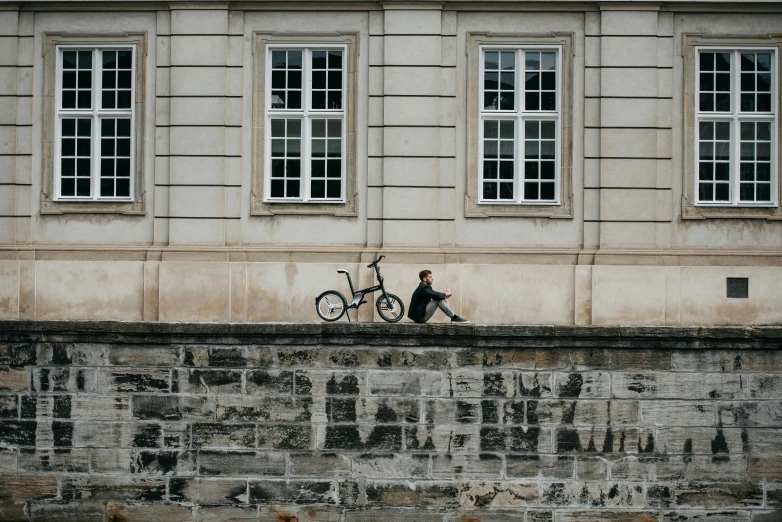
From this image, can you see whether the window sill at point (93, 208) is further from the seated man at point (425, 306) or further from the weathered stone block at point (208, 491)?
the weathered stone block at point (208, 491)

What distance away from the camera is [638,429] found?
14727mm

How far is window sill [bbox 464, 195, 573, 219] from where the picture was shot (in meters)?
23.0

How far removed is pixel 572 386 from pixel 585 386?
0.17m

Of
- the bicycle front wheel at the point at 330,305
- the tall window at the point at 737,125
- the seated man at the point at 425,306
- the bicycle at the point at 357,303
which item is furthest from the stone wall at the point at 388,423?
the tall window at the point at 737,125

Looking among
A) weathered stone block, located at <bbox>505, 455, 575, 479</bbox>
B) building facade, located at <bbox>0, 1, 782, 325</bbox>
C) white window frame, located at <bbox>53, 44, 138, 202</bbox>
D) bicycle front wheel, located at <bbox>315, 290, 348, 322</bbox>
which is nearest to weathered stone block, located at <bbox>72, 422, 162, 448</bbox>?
weathered stone block, located at <bbox>505, 455, 575, 479</bbox>

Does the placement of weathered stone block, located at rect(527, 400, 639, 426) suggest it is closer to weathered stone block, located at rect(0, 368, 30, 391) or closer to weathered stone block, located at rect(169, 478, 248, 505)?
weathered stone block, located at rect(169, 478, 248, 505)

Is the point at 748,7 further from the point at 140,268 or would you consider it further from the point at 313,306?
the point at 140,268

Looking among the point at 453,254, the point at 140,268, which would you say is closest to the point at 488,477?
the point at 453,254

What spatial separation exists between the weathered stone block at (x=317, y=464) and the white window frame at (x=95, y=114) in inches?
405

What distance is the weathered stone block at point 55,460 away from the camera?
15.1 meters

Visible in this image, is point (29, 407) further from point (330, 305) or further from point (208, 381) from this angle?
point (330, 305)

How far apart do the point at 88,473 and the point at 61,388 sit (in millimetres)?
1173

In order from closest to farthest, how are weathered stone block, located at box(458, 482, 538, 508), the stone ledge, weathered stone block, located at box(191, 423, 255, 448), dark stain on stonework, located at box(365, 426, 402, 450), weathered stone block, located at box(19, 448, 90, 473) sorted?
the stone ledge
weathered stone block, located at box(458, 482, 538, 508)
dark stain on stonework, located at box(365, 426, 402, 450)
weathered stone block, located at box(191, 423, 255, 448)
weathered stone block, located at box(19, 448, 90, 473)

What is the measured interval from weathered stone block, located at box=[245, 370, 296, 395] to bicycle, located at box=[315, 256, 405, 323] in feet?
21.2
